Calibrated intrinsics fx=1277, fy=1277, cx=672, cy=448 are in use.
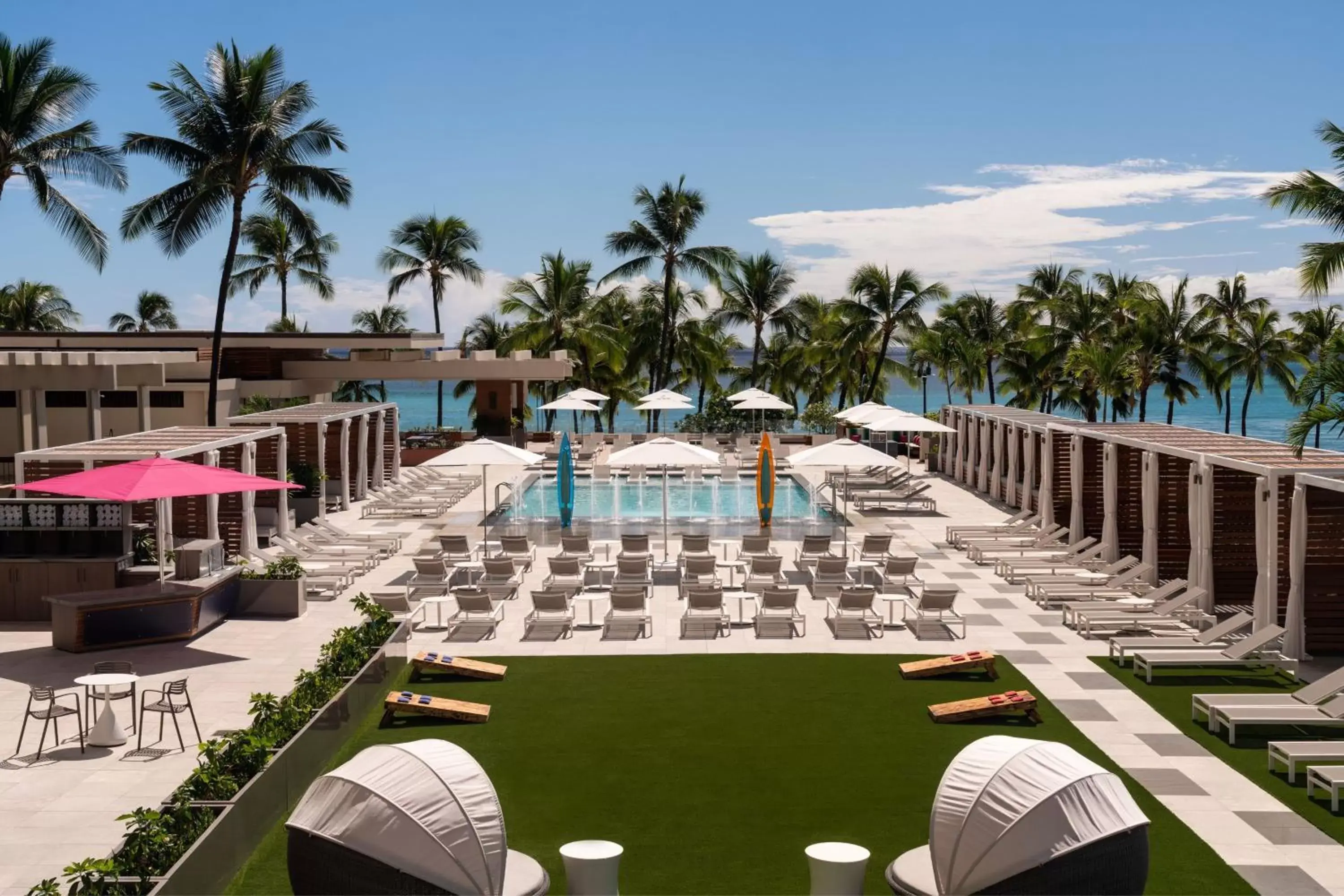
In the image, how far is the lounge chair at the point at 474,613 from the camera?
60.8 ft

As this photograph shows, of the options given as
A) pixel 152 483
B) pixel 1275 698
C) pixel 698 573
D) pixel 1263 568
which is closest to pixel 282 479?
pixel 152 483

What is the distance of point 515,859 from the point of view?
28.5ft

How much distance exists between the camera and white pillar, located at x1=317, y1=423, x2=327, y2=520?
28.8 metres

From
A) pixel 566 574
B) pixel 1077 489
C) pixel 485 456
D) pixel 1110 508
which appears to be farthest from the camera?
pixel 1077 489

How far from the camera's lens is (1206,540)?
1877 cm

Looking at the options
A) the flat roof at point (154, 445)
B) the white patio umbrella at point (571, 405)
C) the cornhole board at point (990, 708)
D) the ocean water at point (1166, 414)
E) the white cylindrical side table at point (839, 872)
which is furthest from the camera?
the ocean water at point (1166, 414)

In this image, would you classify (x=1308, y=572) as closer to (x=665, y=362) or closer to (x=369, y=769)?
(x=369, y=769)

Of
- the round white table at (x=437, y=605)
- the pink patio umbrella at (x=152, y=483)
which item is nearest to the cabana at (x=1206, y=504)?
the round white table at (x=437, y=605)

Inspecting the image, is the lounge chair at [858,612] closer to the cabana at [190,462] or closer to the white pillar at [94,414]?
the cabana at [190,462]

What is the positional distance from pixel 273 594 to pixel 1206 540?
14031mm

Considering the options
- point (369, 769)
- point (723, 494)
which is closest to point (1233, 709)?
point (369, 769)

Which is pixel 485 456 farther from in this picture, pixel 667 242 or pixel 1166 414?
pixel 1166 414

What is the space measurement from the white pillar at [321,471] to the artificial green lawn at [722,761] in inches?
531

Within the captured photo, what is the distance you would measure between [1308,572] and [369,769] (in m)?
13.3
